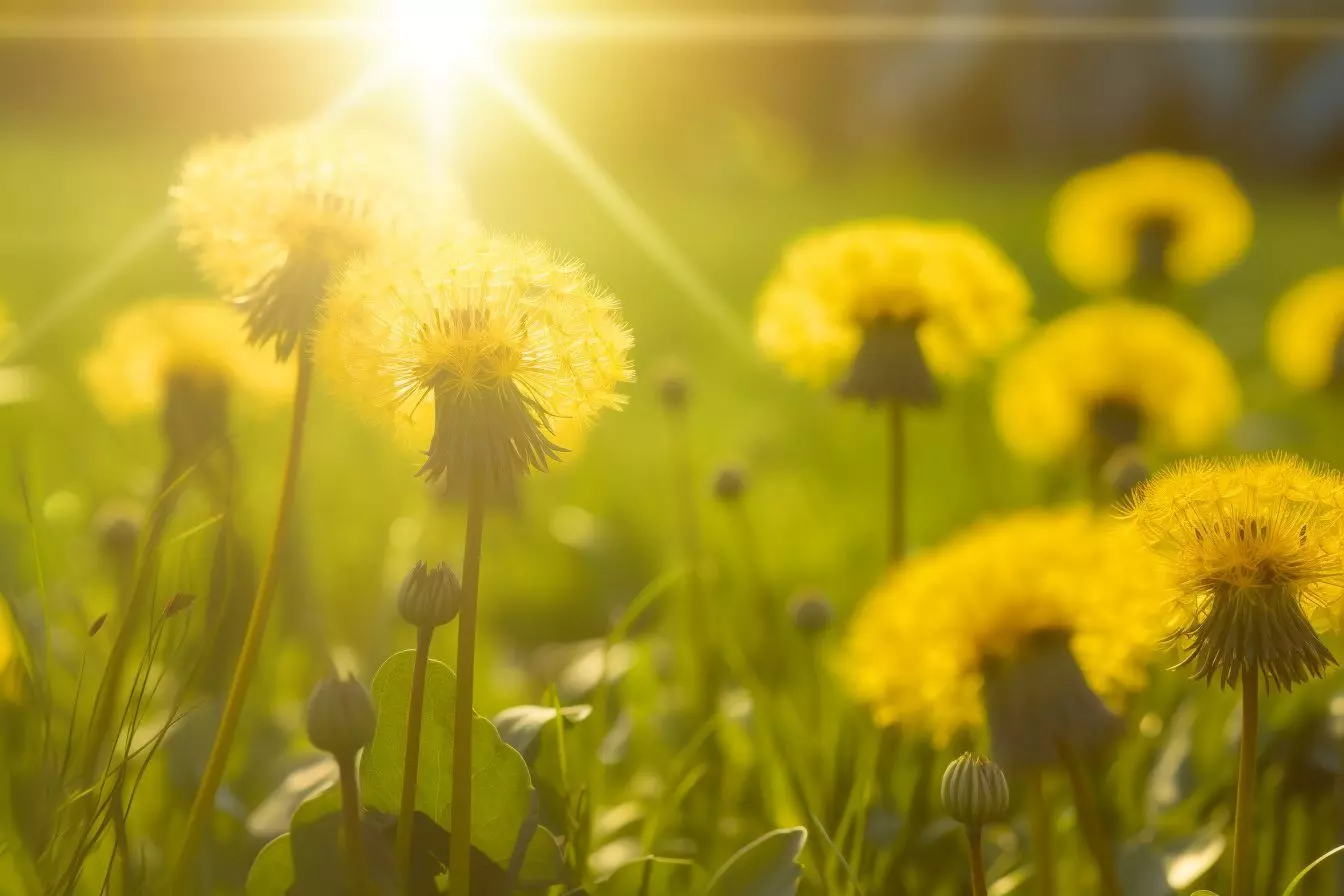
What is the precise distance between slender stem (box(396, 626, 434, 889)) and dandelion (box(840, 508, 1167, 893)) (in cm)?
43

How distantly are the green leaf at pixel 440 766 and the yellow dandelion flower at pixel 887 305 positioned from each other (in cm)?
70

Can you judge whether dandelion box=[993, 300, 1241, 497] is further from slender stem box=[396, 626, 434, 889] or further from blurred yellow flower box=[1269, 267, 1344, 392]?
slender stem box=[396, 626, 434, 889]

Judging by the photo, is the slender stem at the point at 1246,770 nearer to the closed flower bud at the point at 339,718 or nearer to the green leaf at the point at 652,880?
the green leaf at the point at 652,880

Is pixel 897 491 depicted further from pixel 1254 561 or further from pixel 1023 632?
pixel 1254 561

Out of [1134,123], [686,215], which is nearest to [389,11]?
[686,215]

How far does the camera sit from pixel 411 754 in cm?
95

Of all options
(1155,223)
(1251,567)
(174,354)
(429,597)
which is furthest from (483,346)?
(1155,223)

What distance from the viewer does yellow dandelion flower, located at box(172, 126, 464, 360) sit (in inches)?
47.0

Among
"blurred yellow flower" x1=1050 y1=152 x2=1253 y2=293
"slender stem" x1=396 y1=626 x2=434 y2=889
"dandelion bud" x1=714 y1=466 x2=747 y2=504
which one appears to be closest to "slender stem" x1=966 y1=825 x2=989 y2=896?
"slender stem" x1=396 y1=626 x2=434 y2=889

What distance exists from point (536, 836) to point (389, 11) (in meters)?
4.45

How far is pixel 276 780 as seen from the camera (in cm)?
161

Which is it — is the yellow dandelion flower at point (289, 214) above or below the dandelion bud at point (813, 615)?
above

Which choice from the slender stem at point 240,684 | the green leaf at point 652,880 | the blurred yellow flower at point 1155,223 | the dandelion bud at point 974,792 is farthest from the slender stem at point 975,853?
the blurred yellow flower at point 1155,223

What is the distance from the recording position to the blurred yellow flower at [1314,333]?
234cm
